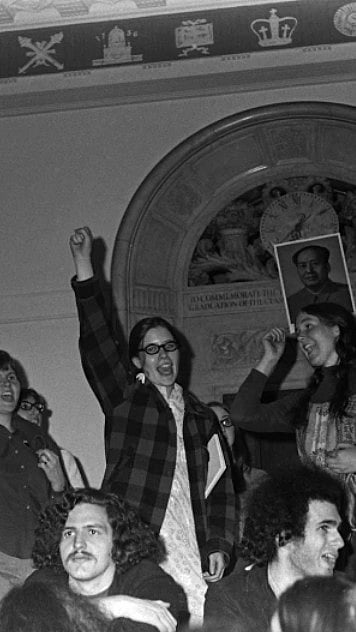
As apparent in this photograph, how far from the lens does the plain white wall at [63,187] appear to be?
8.81 m

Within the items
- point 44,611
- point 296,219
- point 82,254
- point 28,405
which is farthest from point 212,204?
point 44,611

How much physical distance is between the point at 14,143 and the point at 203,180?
1438mm

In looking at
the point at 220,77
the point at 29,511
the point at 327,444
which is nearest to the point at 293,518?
the point at 327,444

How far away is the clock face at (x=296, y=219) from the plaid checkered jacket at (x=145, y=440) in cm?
400

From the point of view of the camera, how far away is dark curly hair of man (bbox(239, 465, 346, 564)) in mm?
3838

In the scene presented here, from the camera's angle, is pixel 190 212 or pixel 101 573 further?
pixel 190 212

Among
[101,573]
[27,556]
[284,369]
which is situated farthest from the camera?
[284,369]

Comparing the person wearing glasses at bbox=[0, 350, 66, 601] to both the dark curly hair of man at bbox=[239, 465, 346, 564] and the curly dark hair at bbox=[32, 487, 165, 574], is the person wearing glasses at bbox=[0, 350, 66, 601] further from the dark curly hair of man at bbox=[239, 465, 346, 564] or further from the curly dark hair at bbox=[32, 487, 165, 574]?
the dark curly hair of man at bbox=[239, 465, 346, 564]

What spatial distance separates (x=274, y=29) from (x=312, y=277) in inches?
70.5

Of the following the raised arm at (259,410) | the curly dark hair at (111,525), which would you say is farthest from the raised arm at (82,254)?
the curly dark hair at (111,525)

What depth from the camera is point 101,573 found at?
3.72 m

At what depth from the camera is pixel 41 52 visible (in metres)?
8.87

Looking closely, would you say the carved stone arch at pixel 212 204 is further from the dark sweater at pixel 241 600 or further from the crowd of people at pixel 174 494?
the dark sweater at pixel 241 600

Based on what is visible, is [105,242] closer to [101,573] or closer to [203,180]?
[203,180]
